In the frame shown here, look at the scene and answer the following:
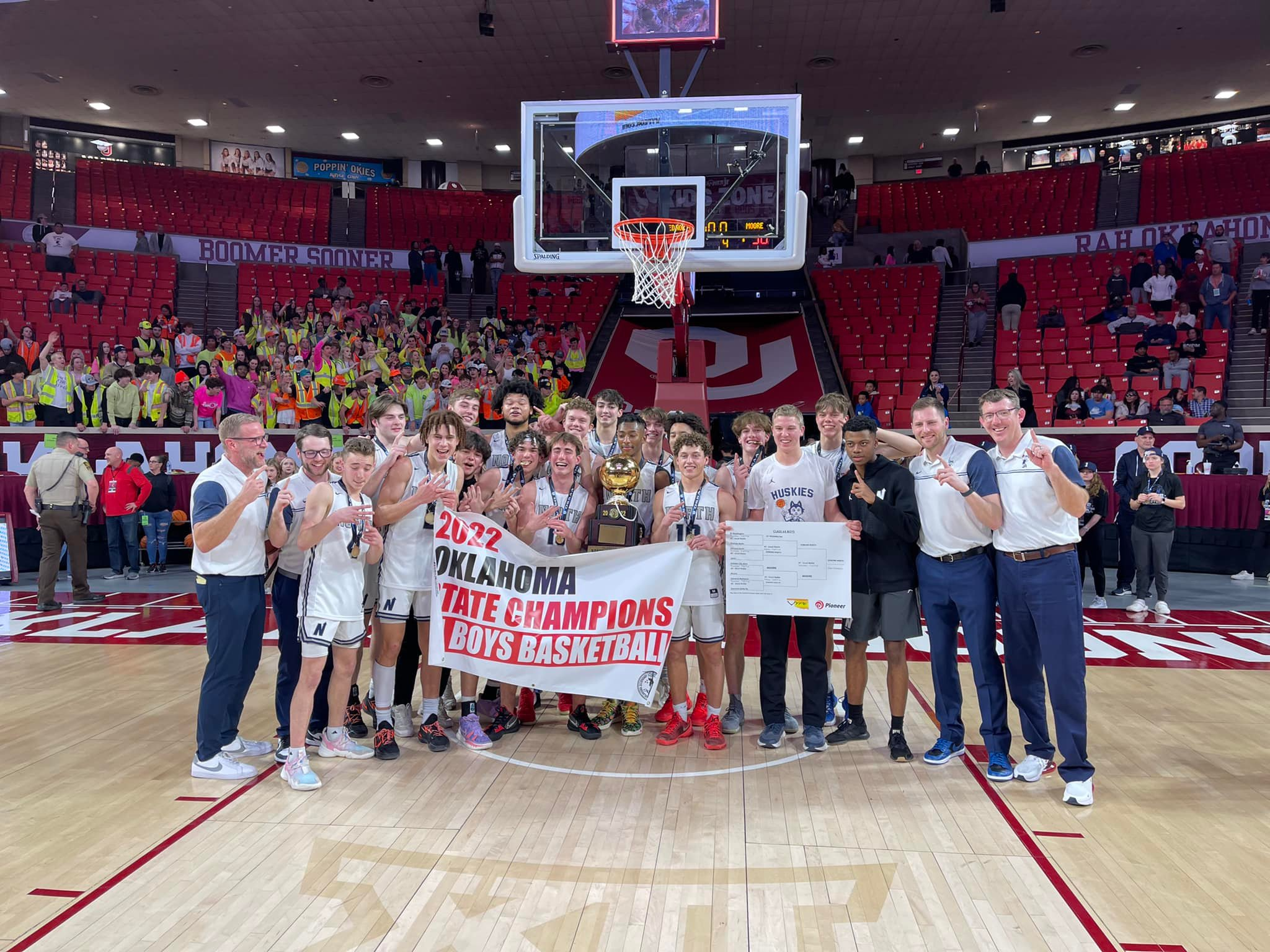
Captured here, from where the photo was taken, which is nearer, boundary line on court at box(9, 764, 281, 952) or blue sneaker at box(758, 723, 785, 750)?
boundary line on court at box(9, 764, 281, 952)

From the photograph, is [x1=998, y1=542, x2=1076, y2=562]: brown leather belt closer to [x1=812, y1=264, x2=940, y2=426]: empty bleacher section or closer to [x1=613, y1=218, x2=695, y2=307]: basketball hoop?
[x1=613, y1=218, x2=695, y2=307]: basketball hoop

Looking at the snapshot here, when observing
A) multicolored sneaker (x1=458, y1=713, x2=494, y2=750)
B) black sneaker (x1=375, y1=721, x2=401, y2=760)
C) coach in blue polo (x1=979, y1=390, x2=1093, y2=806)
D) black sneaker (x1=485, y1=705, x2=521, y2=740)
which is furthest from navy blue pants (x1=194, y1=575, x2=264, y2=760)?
coach in blue polo (x1=979, y1=390, x2=1093, y2=806)

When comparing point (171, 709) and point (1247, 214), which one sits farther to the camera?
point (1247, 214)

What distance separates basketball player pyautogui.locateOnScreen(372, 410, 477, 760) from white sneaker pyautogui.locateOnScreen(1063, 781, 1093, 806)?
3423 mm

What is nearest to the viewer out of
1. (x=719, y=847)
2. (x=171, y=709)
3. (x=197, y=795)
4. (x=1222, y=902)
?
(x=1222, y=902)

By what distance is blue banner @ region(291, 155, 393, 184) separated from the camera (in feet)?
90.5

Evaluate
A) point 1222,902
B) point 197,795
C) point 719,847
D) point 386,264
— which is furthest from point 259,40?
point 1222,902

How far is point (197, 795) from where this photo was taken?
458 cm

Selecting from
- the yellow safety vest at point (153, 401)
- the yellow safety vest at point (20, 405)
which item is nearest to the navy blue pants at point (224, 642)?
the yellow safety vest at point (153, 401)

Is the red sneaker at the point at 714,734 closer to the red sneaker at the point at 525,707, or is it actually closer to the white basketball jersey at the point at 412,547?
the red sneaker at the point at 525,707

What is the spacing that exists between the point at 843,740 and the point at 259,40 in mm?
19669

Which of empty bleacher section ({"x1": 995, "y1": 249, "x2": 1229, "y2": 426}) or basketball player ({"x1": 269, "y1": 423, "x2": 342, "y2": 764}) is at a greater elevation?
empty bleacher section ({"x1": 995, "y1": 249, "x2": 1229, "y2": 426})

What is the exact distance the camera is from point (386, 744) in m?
5.10

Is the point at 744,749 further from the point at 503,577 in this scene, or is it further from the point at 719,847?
the point at 503,577
